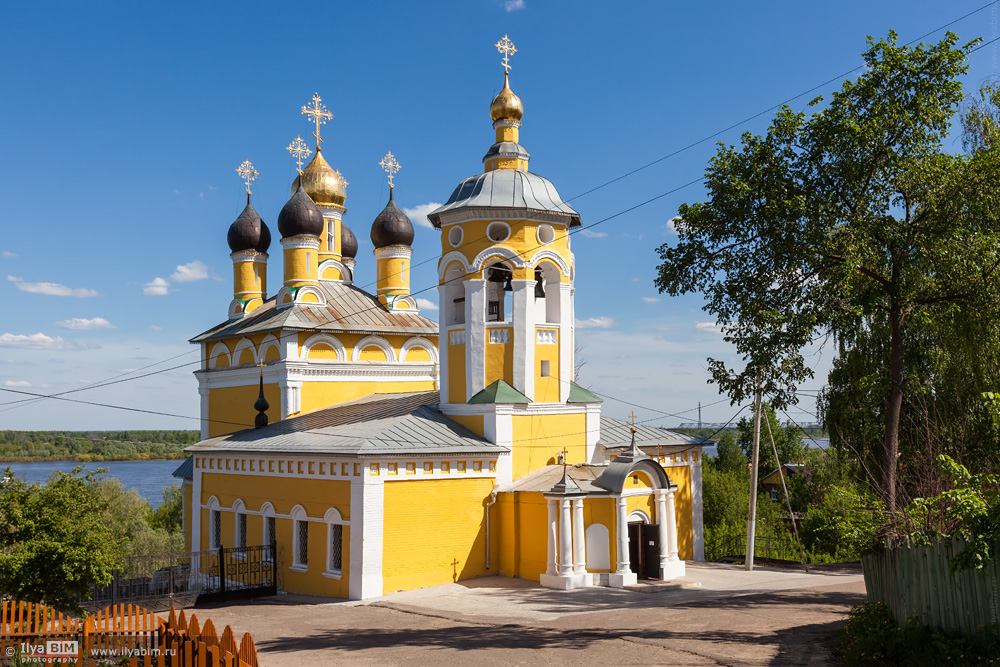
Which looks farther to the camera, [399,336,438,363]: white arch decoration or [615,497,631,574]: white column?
[399,336,438,363]: white arch decoration

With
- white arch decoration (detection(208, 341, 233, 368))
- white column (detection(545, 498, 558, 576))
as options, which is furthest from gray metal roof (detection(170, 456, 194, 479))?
white column (detection(545, 498, 558, 576))

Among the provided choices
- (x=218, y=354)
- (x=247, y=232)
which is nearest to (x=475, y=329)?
(x=218, y=354)

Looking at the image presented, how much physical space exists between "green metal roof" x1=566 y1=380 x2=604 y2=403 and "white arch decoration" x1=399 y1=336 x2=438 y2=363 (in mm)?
6061

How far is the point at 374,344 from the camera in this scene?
72.1 feet

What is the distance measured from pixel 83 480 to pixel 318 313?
9710 mm

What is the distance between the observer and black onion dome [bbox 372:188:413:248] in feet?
80.7

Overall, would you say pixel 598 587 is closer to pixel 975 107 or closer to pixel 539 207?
pixel 539 207

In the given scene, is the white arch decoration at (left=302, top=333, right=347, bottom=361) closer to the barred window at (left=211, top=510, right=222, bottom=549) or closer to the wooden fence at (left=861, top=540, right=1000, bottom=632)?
the barred window at (left=211, top=510, right=222, bottom=549)

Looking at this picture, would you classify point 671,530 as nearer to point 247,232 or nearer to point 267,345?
point 267,345

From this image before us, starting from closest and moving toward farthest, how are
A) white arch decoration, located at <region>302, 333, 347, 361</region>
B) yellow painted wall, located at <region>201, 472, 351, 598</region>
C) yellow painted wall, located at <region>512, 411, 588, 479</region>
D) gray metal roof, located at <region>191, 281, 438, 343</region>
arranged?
yellow painted wall, located at <region>201, 472, 351, 598</region>
yellow painted wall, located at <region>512, 411, 588, 479</region>
white arch decoration, located at <region>302, 333, 347, 361</region>
gray metal roof, located at <region>191, 281, 438, 343</region>

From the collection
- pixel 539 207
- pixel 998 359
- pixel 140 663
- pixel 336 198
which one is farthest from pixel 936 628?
pixel 336 198

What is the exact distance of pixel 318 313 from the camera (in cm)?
2148

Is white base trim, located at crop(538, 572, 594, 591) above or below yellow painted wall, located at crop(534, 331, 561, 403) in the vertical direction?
below

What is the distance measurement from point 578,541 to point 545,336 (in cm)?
438
